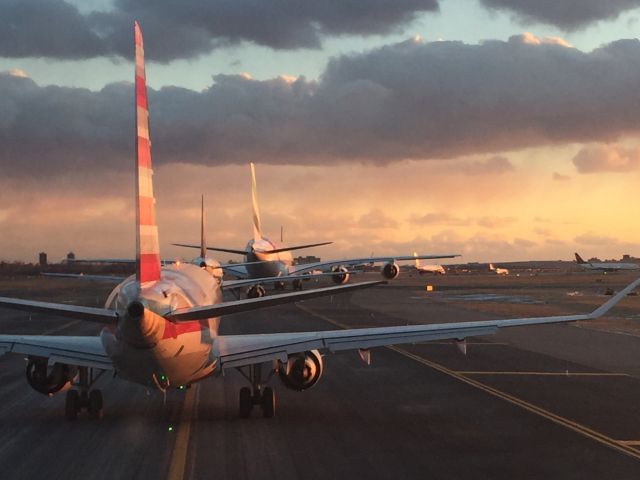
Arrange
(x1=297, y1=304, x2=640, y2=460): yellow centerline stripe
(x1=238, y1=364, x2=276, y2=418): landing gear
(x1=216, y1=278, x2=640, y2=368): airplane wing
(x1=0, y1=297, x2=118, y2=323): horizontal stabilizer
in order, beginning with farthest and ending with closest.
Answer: (x1=238, y1=364, x2=276, y2=418): landing gear < (x1=216, y1=278, x2=640, y2=368): airplane wing < (x1=297, y1=304, x2=640, y2=460): yellow centerline stripe < (x1=0, y1=297, x2=118, y2=323): horizontal stabilizer

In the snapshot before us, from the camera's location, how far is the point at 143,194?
17.5 metres

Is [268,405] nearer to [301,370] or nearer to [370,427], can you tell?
[301,370]

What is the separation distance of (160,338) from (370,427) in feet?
20.9

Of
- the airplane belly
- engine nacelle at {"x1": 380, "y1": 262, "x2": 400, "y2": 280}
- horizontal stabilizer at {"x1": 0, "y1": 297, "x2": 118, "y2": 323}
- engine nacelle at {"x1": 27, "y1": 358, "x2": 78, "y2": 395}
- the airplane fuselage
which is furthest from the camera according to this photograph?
engine nacelle at {"x1": 380, "y1": 262, "x2": 400, "y2": 280}

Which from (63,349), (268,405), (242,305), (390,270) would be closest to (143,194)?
(242,305)

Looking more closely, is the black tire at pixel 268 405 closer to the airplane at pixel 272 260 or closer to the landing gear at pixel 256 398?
the landing gear at pixel 256 398

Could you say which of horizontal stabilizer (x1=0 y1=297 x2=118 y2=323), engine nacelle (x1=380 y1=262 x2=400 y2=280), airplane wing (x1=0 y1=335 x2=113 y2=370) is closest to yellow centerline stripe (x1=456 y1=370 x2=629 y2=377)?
airplane wing (x1=0 y1=335 x2=113 y2=370)

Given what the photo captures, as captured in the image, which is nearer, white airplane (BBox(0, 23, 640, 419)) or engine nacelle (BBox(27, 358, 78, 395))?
white airplane (BBox(0, 23, 640, 419))

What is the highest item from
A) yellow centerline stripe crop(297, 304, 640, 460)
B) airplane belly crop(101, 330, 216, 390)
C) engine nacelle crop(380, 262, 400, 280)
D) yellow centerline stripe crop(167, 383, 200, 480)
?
engine nacelle crop(380, 262, 400, 280)

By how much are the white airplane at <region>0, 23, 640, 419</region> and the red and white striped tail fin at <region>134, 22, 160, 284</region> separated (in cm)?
2

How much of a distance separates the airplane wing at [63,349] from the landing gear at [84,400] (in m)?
0.98

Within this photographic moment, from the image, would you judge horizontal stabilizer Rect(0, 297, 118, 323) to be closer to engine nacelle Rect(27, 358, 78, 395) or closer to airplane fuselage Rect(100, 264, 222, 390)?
airplane fuselage Rect(100, 264, 222, 390)

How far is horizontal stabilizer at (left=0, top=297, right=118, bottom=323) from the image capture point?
1606cm

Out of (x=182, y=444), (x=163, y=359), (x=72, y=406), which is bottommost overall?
(x=182, y=444)
